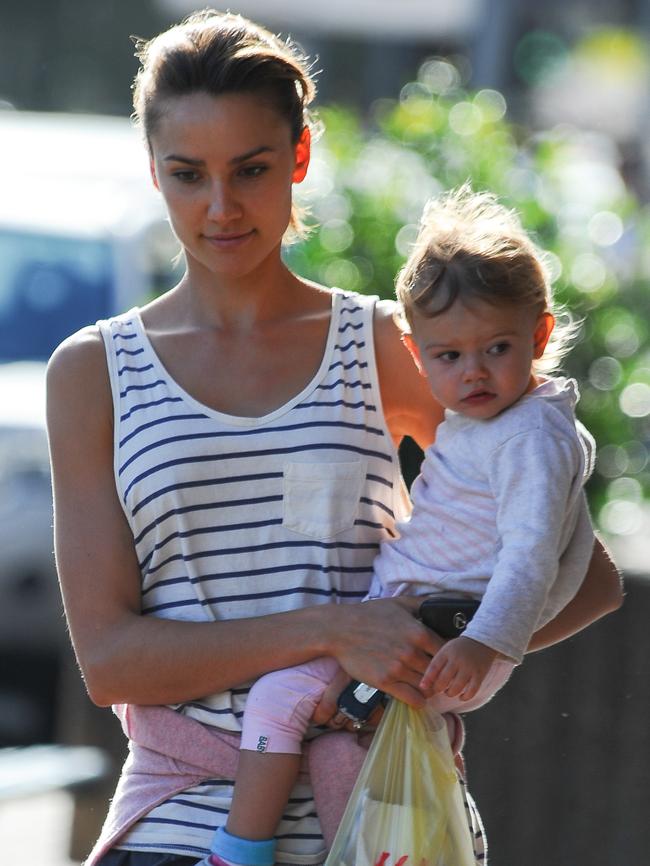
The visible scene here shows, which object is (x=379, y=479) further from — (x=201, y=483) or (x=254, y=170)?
(x=254, y=170)

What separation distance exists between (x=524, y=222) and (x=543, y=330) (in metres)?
2.64

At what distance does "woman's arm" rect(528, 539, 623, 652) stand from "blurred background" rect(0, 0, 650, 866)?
3.42 ft

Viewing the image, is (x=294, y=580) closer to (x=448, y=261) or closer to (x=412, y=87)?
(x=448, y=261)

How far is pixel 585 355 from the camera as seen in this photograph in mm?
5086

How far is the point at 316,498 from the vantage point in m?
2.52

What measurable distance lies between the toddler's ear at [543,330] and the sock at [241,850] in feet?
2.75

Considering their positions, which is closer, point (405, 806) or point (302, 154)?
point (405, 806)

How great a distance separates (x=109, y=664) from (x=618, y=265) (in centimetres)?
319

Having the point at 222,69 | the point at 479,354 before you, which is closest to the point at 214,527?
the point at 479,354

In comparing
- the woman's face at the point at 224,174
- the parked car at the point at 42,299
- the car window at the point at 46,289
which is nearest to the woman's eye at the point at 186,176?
the woman's face at the point at 224,174

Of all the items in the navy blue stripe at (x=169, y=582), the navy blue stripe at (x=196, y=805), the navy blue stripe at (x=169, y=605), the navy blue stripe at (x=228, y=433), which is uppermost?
the navy blue stripe at (x=228, y=433)

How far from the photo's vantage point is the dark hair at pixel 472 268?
8.04 feet

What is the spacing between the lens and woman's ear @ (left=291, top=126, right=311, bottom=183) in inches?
103

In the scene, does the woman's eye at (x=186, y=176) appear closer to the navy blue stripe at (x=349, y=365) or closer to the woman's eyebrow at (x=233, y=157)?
the woman's eyebrow at (x=233, y=157)
